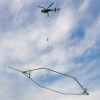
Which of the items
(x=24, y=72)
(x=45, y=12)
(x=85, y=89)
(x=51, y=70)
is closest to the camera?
(x=51, y=70)

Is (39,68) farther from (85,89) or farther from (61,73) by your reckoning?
(85,89)

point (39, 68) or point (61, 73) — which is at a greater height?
point (39, 68)

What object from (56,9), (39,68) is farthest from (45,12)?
(39,68)

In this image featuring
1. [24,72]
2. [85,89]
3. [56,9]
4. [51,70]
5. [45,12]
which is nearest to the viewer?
[51,70]

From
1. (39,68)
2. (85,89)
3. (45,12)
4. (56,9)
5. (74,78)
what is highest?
(45,12)

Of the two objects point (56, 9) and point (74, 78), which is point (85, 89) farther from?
point (56, 9)

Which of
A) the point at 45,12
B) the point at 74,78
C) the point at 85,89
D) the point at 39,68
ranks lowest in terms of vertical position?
the point at 85,89

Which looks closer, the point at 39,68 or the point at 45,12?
the point at 39,68

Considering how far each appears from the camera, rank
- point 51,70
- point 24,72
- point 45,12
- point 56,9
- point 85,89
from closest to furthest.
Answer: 1. point 51,70
2. point 24,72
3. point 85,89
4. point 56,9
5. point 45,12

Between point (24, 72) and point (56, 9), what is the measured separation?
79.1ft

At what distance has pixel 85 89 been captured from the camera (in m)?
19.0

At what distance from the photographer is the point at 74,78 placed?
17828 millimetres

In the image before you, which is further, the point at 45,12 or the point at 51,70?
the point at 45,12

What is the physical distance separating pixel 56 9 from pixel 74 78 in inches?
939
